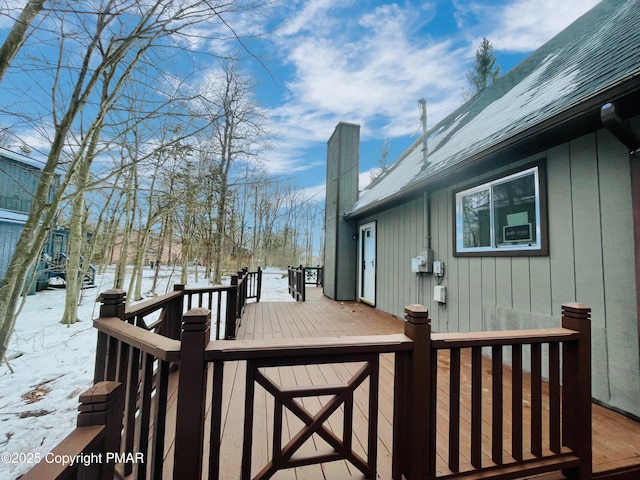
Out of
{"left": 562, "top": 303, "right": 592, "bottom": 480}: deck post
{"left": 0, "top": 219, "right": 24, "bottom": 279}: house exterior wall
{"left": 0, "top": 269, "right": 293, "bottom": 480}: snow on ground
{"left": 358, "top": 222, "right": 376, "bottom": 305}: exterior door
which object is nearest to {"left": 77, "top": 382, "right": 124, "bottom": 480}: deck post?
{"left": 562, "top": 303, "right": 592, "bottom": 480}: deck post

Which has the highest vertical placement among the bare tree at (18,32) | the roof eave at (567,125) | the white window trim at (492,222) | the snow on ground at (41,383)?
the bare tree at (18,32)

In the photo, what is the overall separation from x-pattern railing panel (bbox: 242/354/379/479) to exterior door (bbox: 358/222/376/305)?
507 cm

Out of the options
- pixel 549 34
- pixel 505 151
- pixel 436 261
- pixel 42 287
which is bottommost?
pixel 42 287

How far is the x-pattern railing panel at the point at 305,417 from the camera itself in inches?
46.1

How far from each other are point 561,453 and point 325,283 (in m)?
6.82

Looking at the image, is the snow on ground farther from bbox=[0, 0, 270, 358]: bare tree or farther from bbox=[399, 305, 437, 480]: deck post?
bbox=[399, 305, 437, 480]: deck post

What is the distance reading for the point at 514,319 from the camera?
2.95 meters

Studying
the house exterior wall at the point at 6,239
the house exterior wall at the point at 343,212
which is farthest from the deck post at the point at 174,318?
the house exterior wall at the point at 6,239

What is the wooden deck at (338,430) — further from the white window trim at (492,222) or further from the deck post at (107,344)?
the white window trim at (492,222)

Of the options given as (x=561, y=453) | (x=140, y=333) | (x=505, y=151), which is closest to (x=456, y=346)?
(x=561, y=453)

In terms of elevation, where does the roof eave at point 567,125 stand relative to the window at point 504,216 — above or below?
above

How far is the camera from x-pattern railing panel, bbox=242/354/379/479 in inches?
46.1

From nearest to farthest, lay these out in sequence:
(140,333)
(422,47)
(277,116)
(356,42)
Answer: (140,333) < (356,42) < (422,47) < (277,116)

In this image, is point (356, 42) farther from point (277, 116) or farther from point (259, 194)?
point (259, 194)
